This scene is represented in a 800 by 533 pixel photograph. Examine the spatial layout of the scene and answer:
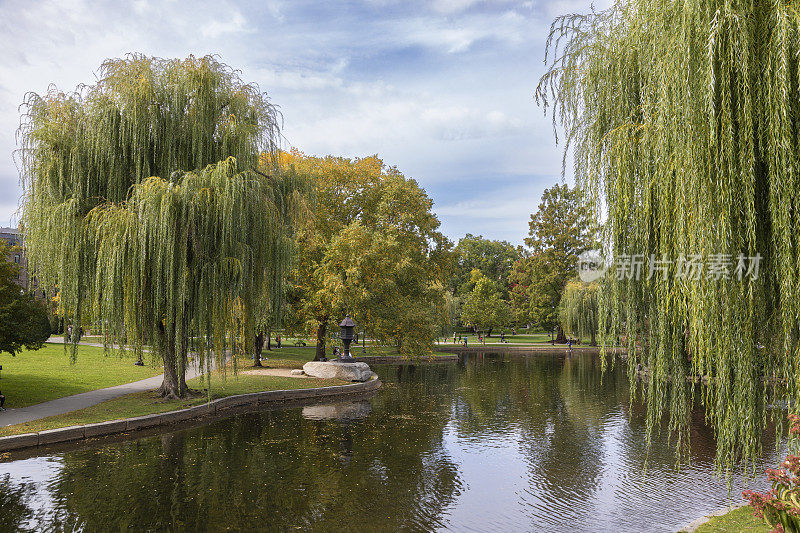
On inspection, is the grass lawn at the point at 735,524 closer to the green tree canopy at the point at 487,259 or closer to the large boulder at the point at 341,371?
the large boulder at the point at 341,371

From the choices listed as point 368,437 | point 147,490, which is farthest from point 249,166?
point 147,490

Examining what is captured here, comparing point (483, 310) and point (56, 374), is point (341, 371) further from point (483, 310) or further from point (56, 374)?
point (483, 310)

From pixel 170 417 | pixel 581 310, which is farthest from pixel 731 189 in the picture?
pixel 581 310

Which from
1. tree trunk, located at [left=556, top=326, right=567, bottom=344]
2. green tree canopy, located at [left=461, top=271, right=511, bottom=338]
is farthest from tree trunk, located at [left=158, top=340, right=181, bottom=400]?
tree trunk, located at [left=556, top=326, right=567, bottom=344]

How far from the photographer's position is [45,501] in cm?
745

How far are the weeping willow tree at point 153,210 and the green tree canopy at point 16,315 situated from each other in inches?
23.8

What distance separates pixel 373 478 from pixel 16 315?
9.78 metres

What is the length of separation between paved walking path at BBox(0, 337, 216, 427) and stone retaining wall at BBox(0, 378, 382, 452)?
4.09 feet

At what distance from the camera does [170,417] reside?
510 inches

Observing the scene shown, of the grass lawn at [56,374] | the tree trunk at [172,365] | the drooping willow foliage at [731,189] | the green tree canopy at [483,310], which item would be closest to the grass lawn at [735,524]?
the drooping willow foliage at [731,189]

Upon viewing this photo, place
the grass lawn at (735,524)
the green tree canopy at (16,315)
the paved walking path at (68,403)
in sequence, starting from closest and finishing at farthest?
1. the grass lawn at (735,524)
2. the paved walking path at (68,403)
3. the green tree canopy at (16,315)

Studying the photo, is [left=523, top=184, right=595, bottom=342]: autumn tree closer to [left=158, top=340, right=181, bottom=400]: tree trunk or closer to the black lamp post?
the black lamp post

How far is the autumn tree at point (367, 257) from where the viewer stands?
79.3ft

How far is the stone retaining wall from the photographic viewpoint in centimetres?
1026
